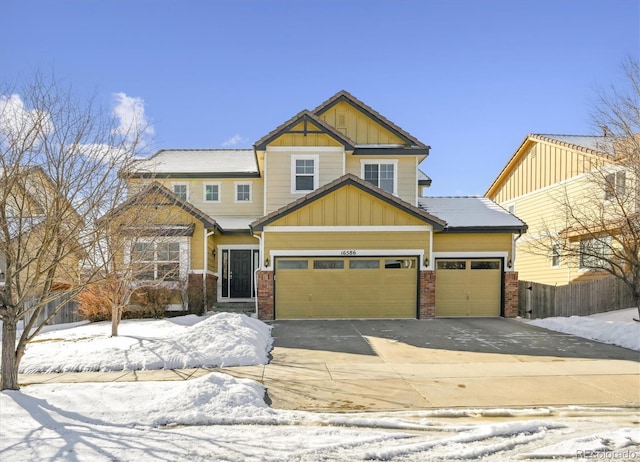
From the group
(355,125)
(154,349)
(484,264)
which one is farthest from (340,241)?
(154,349)

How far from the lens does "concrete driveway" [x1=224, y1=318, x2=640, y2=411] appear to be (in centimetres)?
612

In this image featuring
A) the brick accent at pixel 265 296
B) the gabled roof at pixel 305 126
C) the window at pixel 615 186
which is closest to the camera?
the window at pixel 615 186

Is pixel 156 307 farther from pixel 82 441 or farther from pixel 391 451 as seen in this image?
pixel 391 451

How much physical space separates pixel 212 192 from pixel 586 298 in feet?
53.4

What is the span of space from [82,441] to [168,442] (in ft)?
3.02

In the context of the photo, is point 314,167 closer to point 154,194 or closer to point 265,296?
point 265,296

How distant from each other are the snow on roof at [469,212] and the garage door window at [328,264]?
4386 mm

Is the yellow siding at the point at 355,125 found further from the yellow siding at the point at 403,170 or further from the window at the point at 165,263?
the window at the point at 165,263

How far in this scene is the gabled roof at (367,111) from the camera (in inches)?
698

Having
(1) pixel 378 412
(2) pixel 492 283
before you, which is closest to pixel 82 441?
(1) pixel 378 412

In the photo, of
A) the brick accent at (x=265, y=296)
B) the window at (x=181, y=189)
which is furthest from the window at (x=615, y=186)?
the window at (x=181, y=189)

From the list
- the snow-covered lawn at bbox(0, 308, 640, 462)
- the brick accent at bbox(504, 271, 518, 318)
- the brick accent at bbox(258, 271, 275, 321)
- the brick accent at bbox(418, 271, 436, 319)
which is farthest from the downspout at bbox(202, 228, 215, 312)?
the brick accent at bbox(504, 271, 518, 318)

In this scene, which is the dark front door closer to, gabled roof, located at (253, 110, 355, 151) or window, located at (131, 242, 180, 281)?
window, located at (131, 242, 180, 281)

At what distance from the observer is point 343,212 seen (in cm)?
1473
